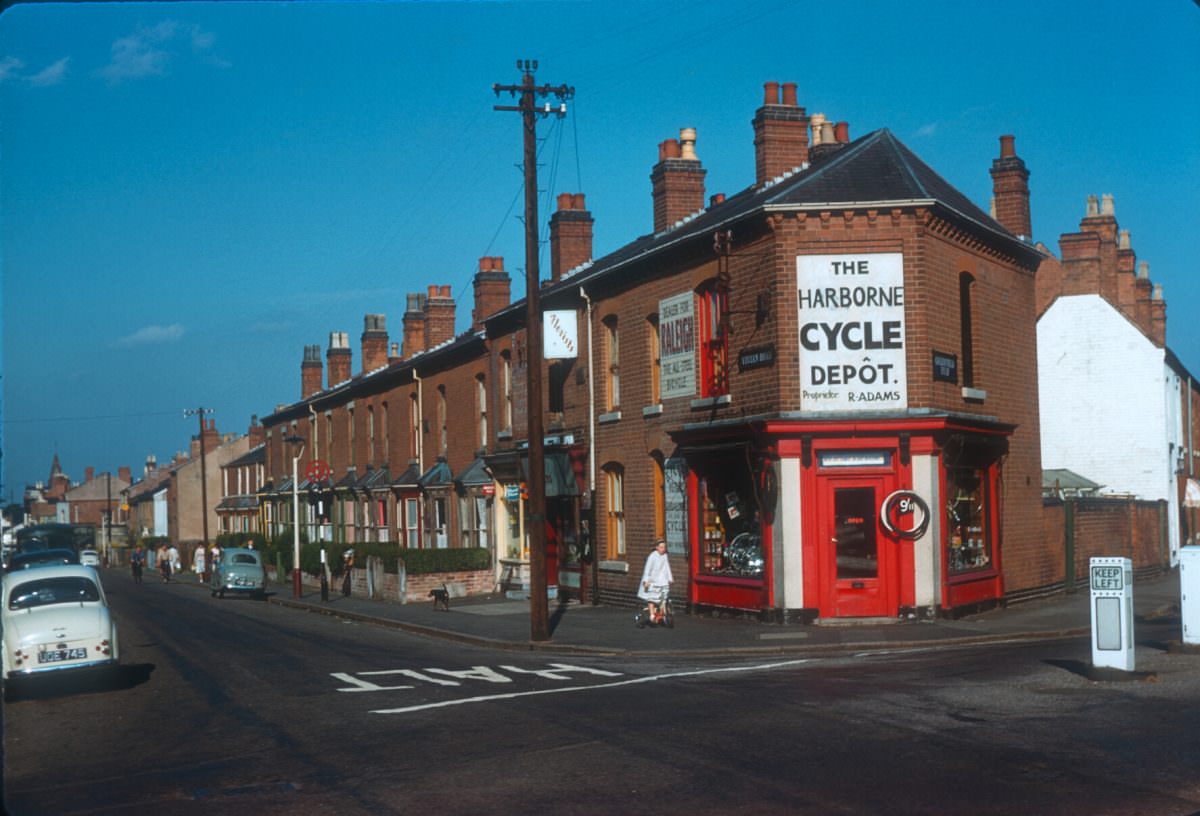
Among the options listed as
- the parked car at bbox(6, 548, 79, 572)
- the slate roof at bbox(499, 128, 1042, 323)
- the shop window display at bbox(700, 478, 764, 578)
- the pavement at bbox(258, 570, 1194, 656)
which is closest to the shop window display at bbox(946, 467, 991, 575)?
the pavement at bbox(258, 570, 1194, 656)

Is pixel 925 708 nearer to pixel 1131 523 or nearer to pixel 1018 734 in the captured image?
pixel 1018 734

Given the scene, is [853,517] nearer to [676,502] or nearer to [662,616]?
[662,616]

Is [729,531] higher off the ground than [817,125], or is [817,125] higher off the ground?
[817,125]

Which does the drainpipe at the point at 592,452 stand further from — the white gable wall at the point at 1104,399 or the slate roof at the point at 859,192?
the white gable wall at the point at 1104,399

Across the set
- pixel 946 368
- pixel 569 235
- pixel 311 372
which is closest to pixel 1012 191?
pixel 946 368

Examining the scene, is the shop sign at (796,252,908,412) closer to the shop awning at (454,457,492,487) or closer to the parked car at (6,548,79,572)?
the shop awning at (454,457,492,487)

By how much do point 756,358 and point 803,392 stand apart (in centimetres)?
130

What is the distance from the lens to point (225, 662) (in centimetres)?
2044

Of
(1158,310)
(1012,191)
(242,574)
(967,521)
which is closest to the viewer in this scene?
(967,521)

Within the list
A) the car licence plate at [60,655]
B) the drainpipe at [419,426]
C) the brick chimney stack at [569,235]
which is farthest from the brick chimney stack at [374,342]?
the car licence plate at [60,655]

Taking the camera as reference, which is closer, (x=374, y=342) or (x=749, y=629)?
(x=749, y=629)

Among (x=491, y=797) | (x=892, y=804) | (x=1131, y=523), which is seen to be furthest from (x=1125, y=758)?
(x=1131, y=523)

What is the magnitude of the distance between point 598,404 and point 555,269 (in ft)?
25.4

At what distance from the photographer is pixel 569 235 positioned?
120 ft
